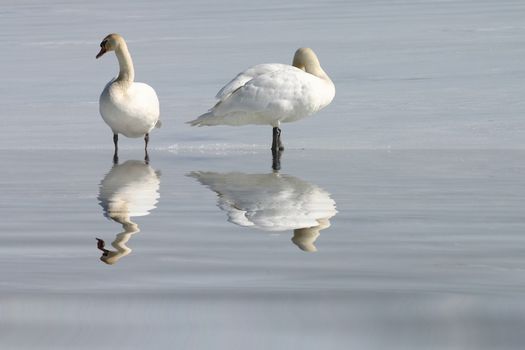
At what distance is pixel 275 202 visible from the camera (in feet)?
25.8

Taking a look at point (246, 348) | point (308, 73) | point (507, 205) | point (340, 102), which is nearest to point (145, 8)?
point (340, 102)

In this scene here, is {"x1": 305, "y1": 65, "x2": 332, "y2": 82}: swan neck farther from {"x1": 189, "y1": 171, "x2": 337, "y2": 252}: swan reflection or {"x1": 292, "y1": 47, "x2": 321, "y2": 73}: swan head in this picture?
{"x1": 189, "y1": 171, "x2": 337, "y2": 252}: swan reflection

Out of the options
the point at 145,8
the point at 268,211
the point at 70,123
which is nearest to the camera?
the point at 268,211

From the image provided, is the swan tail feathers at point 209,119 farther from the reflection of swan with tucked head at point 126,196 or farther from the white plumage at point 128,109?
the reflection of swan with tucked head at point 126,196

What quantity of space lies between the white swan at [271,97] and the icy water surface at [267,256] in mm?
1089

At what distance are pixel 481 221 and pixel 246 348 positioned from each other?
314cm

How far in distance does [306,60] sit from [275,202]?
15.1ft

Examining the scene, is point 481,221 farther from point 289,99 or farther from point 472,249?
point 289,99

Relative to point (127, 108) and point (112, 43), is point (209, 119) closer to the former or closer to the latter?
point (127, 108)

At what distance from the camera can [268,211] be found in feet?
24.5

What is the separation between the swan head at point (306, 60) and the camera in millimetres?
12203

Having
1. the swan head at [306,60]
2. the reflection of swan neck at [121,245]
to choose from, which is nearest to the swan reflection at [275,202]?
the reflection of swan neck at [121,245]

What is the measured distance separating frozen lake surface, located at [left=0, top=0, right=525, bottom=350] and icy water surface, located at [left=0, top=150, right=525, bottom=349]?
16 mm

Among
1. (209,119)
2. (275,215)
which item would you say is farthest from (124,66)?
(275,215)
